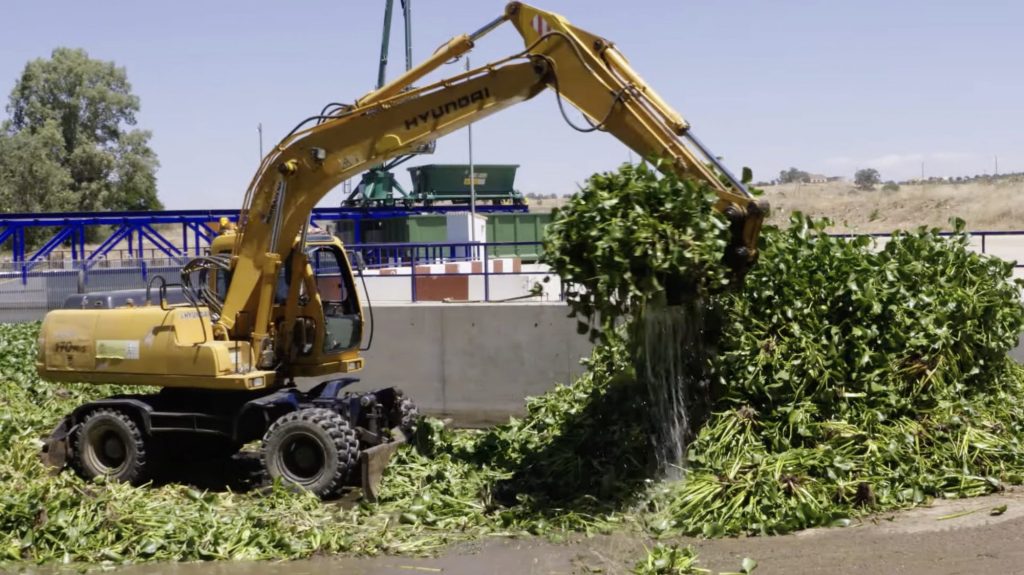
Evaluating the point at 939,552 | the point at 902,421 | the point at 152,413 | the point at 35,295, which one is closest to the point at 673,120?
the point at 902,421

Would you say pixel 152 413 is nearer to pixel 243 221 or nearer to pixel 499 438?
pixel 243 221

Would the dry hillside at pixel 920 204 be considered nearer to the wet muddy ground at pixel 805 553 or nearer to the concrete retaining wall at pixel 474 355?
the concrete retaining wall at pixel 474 355

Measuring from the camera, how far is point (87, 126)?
67812 mm

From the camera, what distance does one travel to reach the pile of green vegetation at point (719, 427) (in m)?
8.83

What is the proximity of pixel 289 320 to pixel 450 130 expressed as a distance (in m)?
2.75

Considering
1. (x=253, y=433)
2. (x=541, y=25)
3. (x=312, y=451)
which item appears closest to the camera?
(x=541, y=25)

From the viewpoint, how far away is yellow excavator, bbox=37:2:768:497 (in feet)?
33.7

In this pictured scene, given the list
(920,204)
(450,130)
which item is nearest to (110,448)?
(450,130)

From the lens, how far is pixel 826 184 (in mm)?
72625

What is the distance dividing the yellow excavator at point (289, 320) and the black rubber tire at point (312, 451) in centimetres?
1

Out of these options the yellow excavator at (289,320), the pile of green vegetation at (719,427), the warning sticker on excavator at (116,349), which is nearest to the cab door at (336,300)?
the yellow excavator at (289,320)

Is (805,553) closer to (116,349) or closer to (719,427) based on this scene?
(719,427)

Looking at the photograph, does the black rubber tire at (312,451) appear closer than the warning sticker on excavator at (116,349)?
Yes

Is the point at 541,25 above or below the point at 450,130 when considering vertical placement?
above
